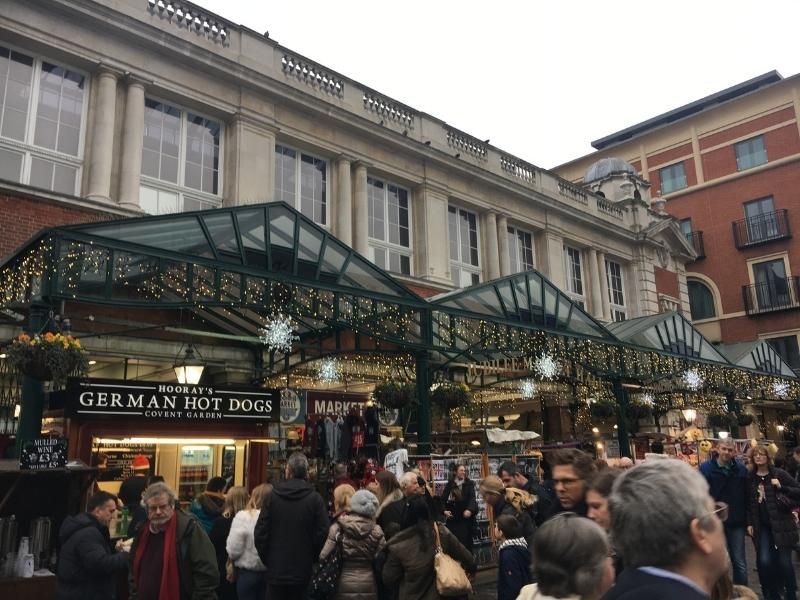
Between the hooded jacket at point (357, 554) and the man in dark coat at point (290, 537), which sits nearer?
the hooded jacket at point (357, 554)

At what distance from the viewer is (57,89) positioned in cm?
1329

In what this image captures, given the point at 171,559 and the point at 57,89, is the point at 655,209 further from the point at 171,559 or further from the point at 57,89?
the point at 171,559

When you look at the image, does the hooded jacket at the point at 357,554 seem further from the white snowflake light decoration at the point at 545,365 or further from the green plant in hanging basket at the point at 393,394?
the white snowflake light decoration at the point at 545,365

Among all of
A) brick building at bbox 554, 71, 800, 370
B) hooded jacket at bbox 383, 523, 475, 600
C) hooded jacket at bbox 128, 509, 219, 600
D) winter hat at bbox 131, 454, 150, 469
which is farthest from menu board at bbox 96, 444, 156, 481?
brick building at bbox 554, 71, 800, 370

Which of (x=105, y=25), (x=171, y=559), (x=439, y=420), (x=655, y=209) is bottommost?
(x=171, y=559)

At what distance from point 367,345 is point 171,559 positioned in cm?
953

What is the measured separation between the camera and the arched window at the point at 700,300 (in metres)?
36.3

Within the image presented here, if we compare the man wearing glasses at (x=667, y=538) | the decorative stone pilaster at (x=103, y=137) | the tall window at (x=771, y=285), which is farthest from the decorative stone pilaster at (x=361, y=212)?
the tall window at (x=771, y=285)

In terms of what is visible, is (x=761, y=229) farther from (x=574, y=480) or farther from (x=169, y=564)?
(x=169, y=564)

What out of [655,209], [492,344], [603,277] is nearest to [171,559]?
[492,344]

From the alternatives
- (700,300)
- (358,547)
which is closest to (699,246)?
(700,300)

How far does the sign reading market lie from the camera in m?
10.4

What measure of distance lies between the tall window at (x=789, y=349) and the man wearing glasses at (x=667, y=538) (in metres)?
34.6

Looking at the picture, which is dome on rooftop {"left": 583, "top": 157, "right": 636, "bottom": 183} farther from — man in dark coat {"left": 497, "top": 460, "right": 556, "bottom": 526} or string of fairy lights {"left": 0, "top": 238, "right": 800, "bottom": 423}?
man in dark coat {"left": 497, "top": 460, "right": 556, "bottom": 526}
